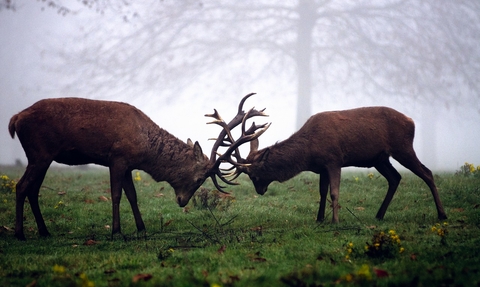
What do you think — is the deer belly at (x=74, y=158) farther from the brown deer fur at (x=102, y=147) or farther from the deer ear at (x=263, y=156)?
the deer ear at (x=263, y=156)

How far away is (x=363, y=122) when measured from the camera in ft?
30.6

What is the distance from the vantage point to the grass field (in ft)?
17.2

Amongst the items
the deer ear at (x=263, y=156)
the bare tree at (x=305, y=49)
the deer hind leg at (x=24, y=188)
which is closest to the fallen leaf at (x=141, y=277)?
the deer hind leg at (x=24, y=188)

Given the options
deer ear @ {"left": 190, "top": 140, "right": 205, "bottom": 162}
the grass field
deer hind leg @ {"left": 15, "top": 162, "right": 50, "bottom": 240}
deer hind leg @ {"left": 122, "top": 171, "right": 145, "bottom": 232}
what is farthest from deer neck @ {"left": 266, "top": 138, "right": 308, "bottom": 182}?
deer hind leg @ {"left": 15, "top": 162, "right": 50, "bottom": 240}

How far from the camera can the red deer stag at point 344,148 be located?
9219 mm

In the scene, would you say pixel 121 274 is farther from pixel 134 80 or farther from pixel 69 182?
pixel 134 80

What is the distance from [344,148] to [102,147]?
4.06m

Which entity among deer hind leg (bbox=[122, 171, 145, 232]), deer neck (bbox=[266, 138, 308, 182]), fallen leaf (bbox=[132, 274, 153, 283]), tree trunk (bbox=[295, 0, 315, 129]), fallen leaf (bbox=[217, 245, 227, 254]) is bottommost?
fallen leaf (bbox=[132, 274, 153, 283])

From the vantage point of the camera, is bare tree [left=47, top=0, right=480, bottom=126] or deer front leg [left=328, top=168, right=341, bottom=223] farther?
bare tree [left=47, top=0, right=480, bottom=126]

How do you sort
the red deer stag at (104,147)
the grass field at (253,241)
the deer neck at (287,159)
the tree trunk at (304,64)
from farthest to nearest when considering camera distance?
the tree trunk at (304,64) → the deer neck at (287,159) → the red deer stag at (104,147) → the grass field at (253,241)

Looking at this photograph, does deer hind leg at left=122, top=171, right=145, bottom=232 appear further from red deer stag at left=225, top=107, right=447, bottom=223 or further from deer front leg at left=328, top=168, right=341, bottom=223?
deer front leg at left=328, top=168, right=341, bottom=223

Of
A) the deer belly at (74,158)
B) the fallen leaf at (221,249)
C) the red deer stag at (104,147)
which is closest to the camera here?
the fallen leaf at (221,249)

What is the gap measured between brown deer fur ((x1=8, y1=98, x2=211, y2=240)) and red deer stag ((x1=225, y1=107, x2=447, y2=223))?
3.50 feet

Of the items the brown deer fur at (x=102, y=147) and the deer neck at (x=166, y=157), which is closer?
the brown deer fur at (x=102, y=147)
